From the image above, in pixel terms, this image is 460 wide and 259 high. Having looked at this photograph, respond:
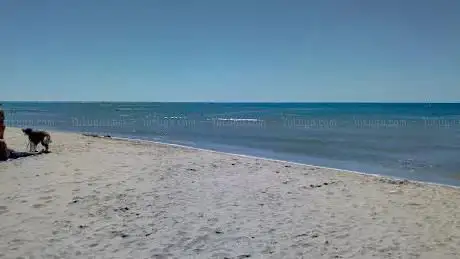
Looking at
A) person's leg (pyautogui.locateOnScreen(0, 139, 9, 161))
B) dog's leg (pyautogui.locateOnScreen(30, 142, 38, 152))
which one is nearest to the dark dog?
dog's leg (pyautogui.locateOnScreen(30, 142, 38, 152))

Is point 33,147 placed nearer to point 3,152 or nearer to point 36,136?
point 36,136

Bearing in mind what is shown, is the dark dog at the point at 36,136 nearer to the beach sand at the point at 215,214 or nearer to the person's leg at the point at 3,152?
the person's leg at the point at 3,152

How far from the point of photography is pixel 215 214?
7215 mm

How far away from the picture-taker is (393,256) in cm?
544

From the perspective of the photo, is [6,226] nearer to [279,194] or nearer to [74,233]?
[74,233]

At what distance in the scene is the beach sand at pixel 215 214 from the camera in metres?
5.63

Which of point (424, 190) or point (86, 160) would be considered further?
point (86, 160)

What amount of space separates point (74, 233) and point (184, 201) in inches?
94.4

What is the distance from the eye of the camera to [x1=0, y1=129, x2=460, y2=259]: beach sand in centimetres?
563

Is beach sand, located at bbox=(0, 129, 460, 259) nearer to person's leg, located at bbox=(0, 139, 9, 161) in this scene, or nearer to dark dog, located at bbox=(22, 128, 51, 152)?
person's leg, located at bbox=(0, 139, 9, 161)

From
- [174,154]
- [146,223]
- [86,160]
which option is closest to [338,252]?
A: [146,223]

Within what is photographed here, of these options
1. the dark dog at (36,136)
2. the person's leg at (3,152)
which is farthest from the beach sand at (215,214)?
the dark dog at (36,136)

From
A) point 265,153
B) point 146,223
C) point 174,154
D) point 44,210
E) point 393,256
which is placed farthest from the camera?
point 265,153

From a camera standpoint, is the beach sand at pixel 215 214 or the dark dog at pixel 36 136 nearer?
the beach sand at pixel 215 214
